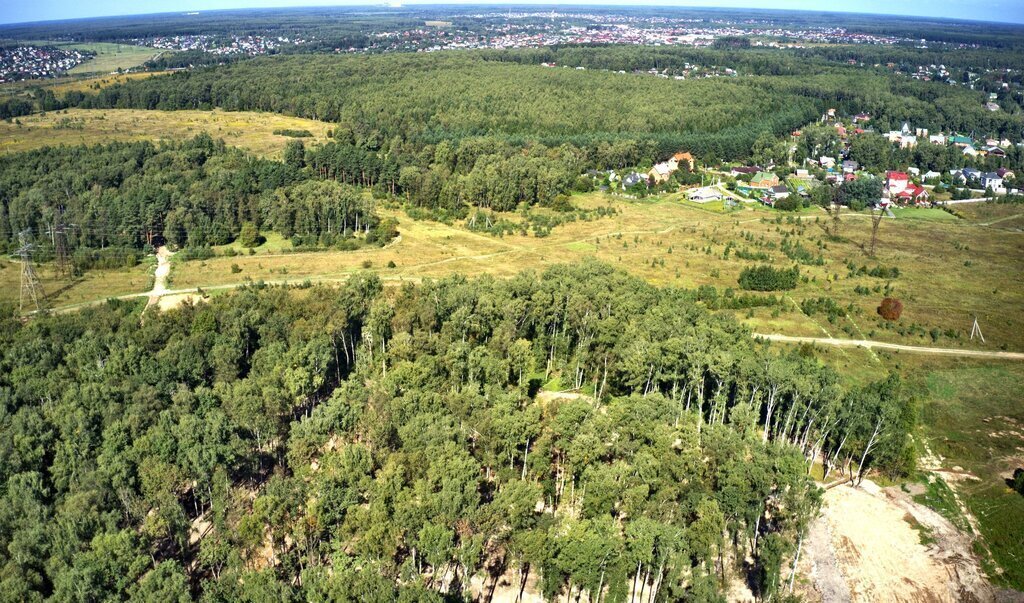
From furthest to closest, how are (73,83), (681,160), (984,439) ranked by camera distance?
(73,83), (681,160), (984,439)

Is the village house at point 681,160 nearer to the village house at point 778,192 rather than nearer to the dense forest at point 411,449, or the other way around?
the village house at point 778,192

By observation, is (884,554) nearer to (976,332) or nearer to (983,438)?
(983,438)

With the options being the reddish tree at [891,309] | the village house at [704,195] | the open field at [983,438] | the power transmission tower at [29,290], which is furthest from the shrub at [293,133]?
the open field at [983,438]

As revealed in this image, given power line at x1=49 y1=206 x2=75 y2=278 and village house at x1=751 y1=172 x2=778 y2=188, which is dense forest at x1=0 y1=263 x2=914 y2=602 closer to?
power line at x1=49 y1=206 x2=75 y2=278

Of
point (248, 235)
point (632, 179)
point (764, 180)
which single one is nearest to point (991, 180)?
point (764, 180)

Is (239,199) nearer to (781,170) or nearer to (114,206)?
(114,206)

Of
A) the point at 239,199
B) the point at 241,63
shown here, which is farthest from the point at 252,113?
the point at 239,199
